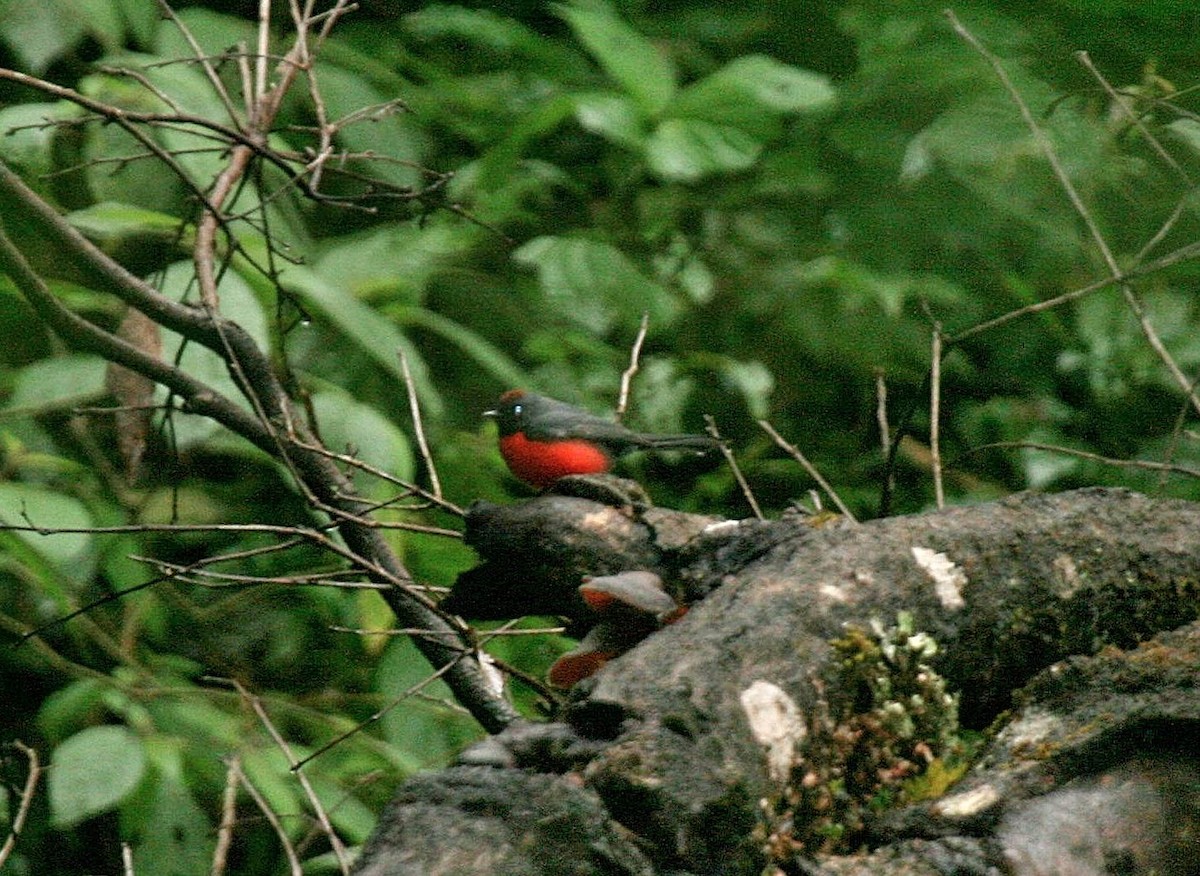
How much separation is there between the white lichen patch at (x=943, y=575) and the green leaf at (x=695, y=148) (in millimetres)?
2300

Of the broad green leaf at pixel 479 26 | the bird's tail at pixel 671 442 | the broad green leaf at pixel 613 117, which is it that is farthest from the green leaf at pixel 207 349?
the broad green leaf at pixel 479 26

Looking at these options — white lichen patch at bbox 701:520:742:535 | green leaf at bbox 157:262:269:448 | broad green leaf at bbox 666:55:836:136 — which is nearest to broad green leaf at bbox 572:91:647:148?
broad green leaf at bbox 666:55:836:136

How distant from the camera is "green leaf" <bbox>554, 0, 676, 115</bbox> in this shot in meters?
3.94

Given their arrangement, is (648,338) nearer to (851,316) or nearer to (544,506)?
(851,316)

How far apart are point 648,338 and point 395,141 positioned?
4.29 feet

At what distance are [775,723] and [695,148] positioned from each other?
2808 mm

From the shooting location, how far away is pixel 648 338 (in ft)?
16.2

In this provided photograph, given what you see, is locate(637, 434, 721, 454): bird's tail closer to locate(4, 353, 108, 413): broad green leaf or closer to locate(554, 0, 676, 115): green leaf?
locate(554, 0, 676, 115): green leaf

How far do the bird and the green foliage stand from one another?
0.71 feet

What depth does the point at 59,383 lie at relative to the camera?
10.6ft

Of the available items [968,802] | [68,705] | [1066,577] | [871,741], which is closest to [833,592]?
[871,741]

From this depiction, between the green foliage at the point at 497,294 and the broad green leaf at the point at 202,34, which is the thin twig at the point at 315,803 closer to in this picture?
the green foliage at the point at 497,294

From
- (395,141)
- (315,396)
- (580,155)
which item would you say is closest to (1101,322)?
(580,155)

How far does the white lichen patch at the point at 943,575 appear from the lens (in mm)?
1631
